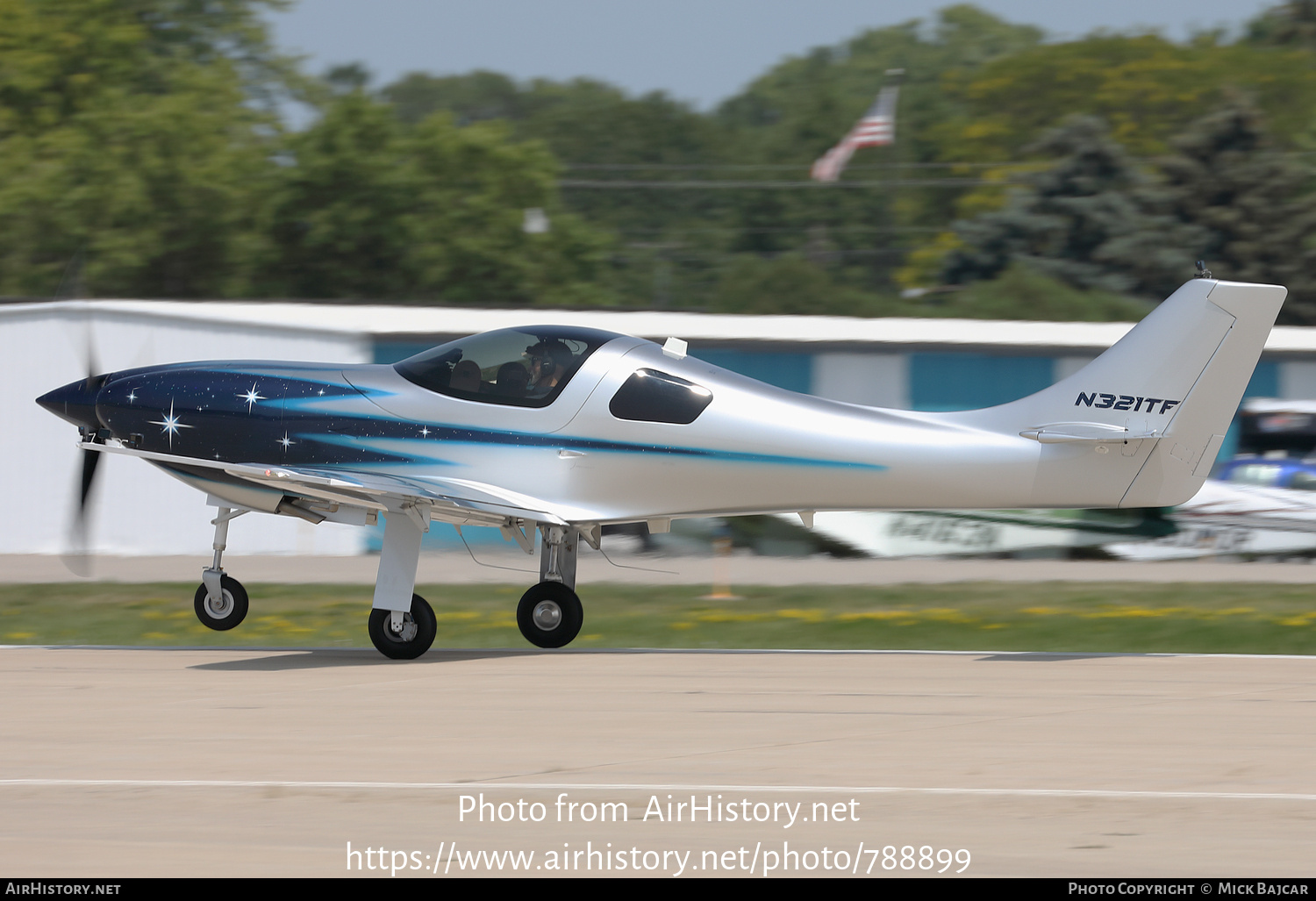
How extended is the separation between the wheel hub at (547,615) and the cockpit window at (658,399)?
191 cm

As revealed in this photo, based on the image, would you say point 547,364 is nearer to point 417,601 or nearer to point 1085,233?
point 417,601

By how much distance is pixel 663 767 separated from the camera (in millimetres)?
8531

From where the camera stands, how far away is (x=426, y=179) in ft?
189

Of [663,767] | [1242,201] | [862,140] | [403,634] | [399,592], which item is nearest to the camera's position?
[663,767]

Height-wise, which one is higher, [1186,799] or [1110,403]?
[1110,403]

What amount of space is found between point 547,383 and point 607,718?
13.6 ft

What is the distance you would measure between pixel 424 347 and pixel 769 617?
9.83 metres

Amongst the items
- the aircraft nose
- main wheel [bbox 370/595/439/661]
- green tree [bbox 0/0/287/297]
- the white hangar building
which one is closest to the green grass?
main wheel [bbox 370/595/439/661]

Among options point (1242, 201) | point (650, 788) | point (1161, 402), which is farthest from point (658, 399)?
point (1242, 201)

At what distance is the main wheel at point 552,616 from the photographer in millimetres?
14000

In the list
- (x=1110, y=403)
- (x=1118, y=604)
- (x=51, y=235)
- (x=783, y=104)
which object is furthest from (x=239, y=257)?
(x=783, y=104)

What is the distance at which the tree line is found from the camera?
2080 inches

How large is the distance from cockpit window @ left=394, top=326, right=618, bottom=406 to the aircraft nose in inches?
119
